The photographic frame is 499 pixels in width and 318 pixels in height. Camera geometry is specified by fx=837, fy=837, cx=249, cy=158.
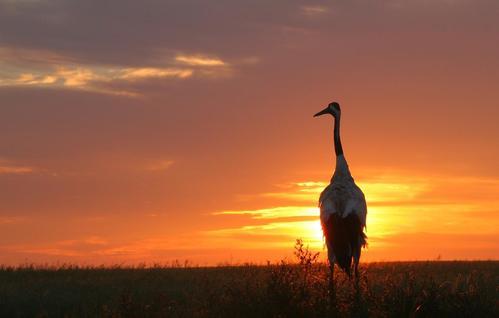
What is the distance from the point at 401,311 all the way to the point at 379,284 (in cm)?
555

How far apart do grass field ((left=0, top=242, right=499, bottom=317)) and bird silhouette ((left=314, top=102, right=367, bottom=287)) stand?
1.54 feet

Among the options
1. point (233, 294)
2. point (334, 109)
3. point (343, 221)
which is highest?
point (334, 109)

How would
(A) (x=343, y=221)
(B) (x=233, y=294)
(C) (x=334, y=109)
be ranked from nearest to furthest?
(B) (x=233, y=294) → (A) (x=343, y=221) → (C) (x=334, y=109)

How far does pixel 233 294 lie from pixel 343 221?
3.92m

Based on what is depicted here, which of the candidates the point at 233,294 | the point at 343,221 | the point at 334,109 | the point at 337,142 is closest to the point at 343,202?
the point at 343,221

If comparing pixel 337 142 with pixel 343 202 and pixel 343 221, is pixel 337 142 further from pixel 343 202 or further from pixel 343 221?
pixel 343 221

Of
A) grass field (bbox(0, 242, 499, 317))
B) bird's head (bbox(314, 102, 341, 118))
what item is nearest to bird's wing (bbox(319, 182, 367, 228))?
grass field (bbox(0, 242, 499, 317))

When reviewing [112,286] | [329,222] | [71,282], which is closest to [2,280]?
[71,282]

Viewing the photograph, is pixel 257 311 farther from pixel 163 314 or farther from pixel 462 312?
pixel 462 312

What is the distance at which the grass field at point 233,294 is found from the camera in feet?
42.1

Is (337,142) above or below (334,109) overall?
below

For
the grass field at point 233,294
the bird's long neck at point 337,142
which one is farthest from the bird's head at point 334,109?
the grass field at point 233,294

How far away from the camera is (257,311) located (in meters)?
12.7

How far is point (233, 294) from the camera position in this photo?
13156mm
